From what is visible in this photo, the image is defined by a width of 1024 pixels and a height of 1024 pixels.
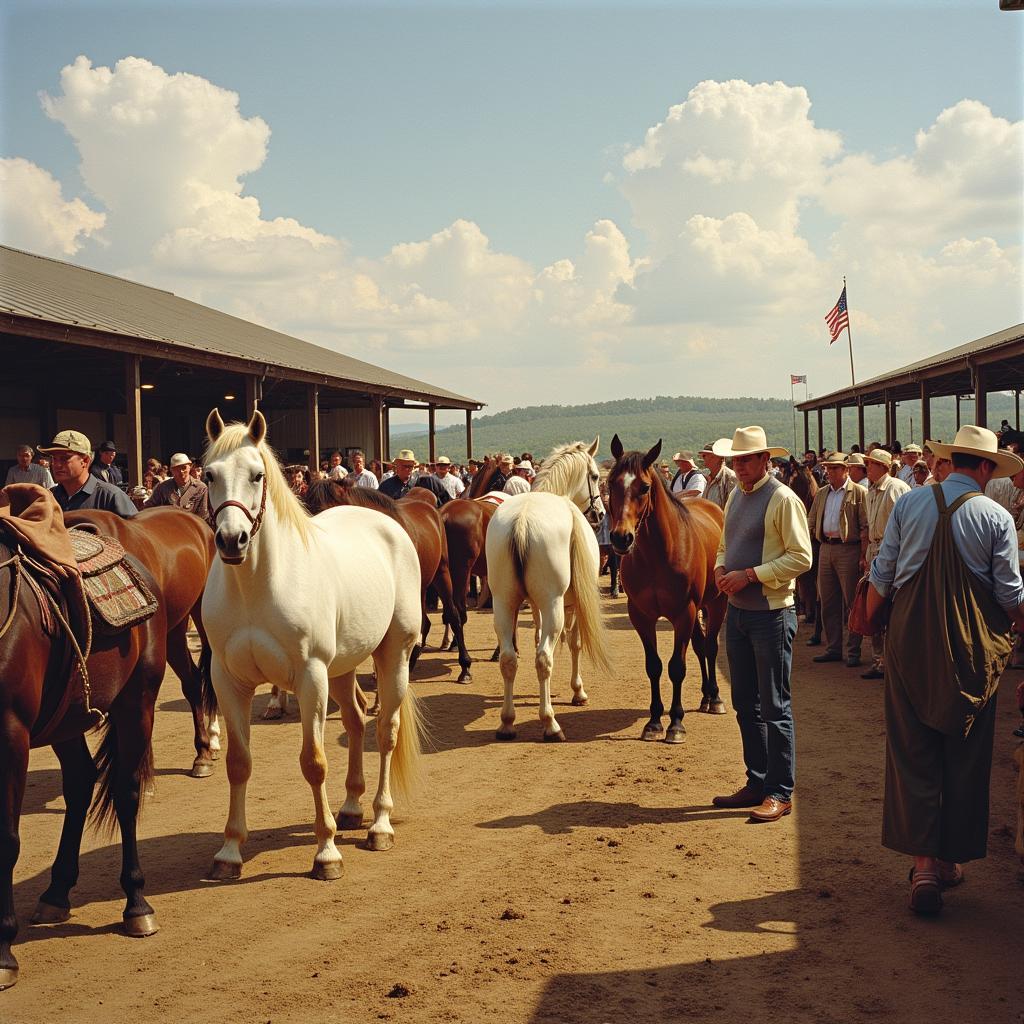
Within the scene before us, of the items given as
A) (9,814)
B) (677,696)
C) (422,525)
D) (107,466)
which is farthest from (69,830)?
(107,466)

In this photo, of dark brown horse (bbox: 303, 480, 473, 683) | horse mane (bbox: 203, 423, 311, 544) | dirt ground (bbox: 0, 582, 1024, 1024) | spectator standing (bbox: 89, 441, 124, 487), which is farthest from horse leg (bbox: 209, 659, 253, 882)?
spectator standing (bbox: 89, 441, 124, 487)

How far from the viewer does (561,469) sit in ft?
29.3

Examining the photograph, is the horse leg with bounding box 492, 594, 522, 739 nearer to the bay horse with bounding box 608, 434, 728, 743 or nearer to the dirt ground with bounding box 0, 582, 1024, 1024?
the dirt ground with bounding box 0, 582, 1024, 1024

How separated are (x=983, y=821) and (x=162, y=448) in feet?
94.4

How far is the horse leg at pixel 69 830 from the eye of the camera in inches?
173

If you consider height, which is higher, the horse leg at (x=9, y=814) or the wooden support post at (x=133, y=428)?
the wooden support post at (x=133, y=428)

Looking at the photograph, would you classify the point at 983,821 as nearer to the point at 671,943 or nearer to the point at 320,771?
the point at 671,943

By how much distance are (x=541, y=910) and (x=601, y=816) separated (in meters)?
1.37

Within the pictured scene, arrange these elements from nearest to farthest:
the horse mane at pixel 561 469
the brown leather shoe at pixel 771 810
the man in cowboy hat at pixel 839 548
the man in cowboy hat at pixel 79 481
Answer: the brown leather shoe at pixel 771 810 < the man in cowboy hat at pixel 79 481 < the horse mane at pixel 561 469 < the man in cowboy hat at pixel 839 548

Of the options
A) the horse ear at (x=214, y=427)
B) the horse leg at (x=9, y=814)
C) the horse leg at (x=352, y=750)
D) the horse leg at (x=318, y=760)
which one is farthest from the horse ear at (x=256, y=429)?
the horse leg at (x=352, y=750)

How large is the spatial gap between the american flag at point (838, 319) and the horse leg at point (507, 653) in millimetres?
32578

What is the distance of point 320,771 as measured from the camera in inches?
191

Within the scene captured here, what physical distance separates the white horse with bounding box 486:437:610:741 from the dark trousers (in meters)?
3.41

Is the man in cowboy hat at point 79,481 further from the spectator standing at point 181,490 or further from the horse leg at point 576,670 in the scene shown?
the horse leg at point 576,670
